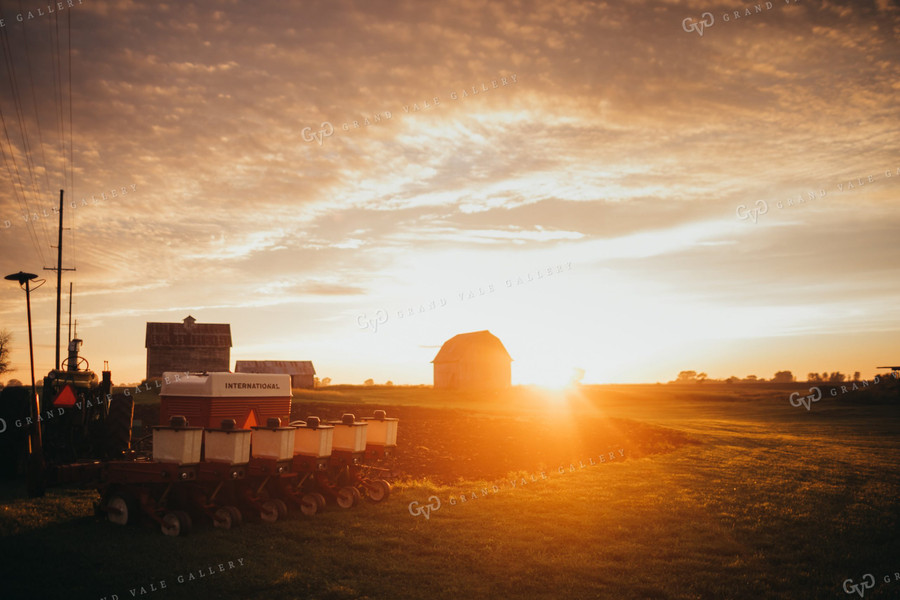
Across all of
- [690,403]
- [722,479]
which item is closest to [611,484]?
[722,479]

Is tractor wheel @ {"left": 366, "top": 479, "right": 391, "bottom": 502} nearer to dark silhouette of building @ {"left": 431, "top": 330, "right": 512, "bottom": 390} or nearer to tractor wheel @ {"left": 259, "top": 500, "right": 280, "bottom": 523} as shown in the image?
tractor wheel @ {"left": 259, "top": 500, "right": 280, "bottom": 523}

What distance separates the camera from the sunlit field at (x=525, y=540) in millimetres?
7922

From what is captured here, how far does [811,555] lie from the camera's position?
379 inches

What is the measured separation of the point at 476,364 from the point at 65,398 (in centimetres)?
5110

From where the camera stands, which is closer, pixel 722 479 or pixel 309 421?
pixel 309 421

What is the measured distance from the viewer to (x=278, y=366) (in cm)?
6612

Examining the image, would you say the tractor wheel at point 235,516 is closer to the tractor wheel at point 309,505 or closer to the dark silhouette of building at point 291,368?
the tractor wheel at point 309,505

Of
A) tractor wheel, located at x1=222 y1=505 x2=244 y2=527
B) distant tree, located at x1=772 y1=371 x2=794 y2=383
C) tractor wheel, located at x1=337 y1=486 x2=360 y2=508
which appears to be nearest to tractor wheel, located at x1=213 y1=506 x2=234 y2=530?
tractor wheel, located at x1=222 y1=505 x2=244 y2=527

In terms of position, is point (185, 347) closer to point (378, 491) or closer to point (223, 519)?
point (378, 491)

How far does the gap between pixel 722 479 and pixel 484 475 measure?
611 centimetres

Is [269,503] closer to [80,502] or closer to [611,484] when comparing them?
[80,502]

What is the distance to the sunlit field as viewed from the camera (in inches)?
312

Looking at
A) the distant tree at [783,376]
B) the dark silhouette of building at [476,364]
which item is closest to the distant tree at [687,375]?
the distant tree at [783,376]

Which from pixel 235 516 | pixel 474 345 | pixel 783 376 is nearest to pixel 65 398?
pixel 235 516
